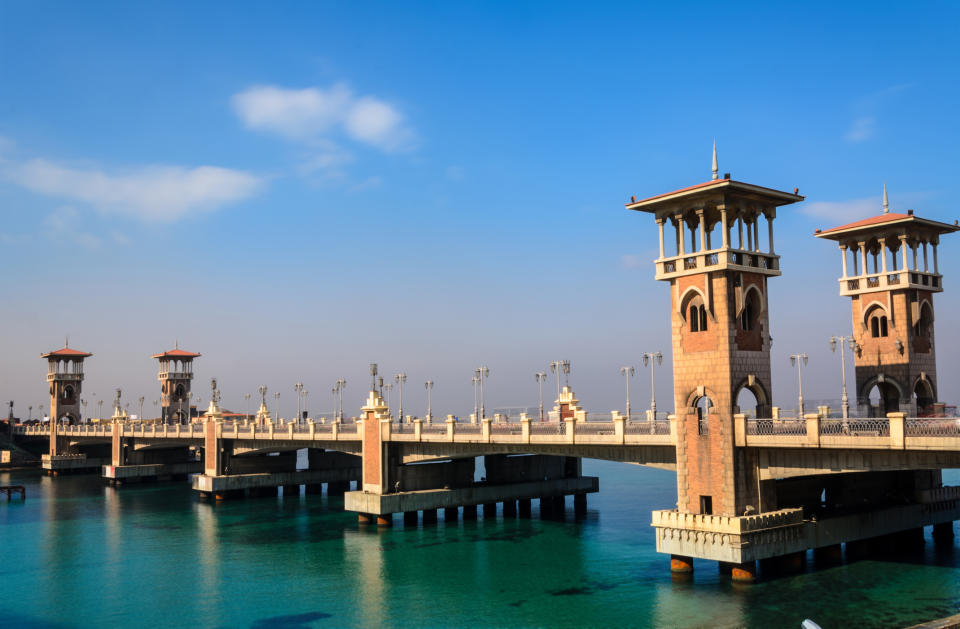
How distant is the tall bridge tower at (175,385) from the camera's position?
134875mm

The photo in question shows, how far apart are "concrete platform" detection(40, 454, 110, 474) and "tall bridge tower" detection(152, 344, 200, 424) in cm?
1312

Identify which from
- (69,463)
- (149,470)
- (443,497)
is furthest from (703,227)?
(69,463)

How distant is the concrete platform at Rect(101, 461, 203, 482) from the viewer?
11181 cm

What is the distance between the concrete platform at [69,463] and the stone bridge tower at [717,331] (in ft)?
371

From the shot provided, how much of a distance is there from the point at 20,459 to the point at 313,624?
415 ft

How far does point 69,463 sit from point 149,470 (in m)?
24.8

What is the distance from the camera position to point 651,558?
52.5 m

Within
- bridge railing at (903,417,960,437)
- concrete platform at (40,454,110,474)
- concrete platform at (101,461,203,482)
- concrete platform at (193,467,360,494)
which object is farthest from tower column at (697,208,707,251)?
concrete platform at (40,454,110,474)

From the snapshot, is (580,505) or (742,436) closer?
(742,436)

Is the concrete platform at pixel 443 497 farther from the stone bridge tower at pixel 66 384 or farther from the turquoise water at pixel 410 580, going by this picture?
the stone bridge tower at pixel 66 384

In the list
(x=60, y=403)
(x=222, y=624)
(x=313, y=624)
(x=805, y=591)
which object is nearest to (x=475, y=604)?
(x=313, y=624)

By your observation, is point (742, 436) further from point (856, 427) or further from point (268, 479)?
point (268, 479)

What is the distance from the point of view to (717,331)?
45344 mm

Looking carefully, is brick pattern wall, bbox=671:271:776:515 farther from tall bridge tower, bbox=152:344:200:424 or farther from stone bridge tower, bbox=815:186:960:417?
tall bridge tower, bbox=152:344:200:424
